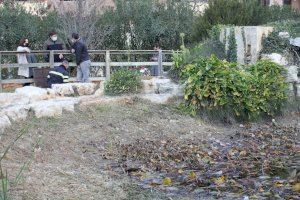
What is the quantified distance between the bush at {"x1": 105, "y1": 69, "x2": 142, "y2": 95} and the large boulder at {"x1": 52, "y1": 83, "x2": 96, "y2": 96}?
474 mm

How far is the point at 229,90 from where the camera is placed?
12227mm

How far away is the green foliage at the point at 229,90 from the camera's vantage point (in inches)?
478

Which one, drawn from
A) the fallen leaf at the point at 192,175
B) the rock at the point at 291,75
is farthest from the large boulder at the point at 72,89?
the fallen leaf at the point at 192,175

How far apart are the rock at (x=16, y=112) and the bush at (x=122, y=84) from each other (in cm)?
275

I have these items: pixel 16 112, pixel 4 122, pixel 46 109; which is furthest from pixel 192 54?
pixel 4 122

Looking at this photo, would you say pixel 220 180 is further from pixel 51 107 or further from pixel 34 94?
pixel 34 94

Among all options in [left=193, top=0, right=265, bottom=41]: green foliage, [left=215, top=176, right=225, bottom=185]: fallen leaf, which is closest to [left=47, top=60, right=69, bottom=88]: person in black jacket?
[left=193, top=0, right=265, bottom=41]: green foliage

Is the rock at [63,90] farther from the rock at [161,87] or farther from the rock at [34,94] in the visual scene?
the rock at [161,87]

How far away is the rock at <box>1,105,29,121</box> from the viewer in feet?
31.3

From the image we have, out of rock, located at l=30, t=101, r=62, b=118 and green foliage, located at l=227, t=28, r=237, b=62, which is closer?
rock, located at l=30, t=101, r=62, b=118

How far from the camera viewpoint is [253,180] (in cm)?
780

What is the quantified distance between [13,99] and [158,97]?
9.84 ft

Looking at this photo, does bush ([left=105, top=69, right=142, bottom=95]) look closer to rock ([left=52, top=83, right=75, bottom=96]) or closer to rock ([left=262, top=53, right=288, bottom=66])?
rock ([left=52, top=83, right=75, bottom=96])

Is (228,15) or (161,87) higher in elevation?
(228,15)
